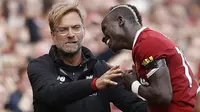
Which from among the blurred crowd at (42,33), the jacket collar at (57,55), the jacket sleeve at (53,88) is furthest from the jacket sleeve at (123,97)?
the blurred crowd at (42,33)

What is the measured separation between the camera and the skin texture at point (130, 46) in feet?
22.2

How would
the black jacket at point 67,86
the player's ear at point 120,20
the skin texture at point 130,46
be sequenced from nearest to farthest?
the skin texture at point 130,46, the player's ear at point 120,20, the black jacket at point 67,86

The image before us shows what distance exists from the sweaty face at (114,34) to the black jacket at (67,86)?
378mm

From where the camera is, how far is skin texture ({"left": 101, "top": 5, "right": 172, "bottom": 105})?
22.2 feet

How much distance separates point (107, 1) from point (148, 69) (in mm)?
9034

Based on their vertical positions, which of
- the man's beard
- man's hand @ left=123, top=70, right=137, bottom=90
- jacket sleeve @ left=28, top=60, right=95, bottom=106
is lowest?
jacket sleeve @ left=28, top=60, right=95, bottom=106

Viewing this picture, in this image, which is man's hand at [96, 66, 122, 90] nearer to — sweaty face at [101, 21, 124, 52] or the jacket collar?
sweaty face at [101, 21, 124, 52]

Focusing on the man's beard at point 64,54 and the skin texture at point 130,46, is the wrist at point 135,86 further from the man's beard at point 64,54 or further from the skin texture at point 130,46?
the man's beard at point 64,54

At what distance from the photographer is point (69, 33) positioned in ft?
25.1

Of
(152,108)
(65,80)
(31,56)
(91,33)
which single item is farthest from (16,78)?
(152,108)

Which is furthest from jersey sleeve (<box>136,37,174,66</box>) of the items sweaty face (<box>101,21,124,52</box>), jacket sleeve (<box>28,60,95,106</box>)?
jacket sleeve (<box>28,60,95,106</box>)

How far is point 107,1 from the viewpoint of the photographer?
15.8m

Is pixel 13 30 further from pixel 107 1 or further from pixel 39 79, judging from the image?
pixel 39 79

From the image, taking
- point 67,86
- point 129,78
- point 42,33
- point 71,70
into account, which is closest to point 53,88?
point 67,86
